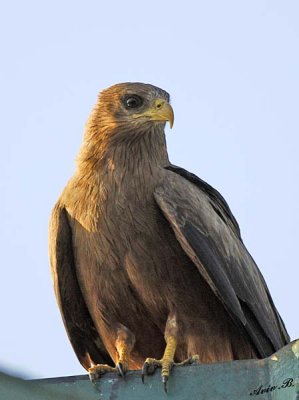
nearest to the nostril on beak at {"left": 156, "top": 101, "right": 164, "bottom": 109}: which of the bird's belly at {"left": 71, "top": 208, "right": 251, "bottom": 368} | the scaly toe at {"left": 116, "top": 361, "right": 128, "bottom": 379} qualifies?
the bird's belly at {"left": 71, "top": 208, "right": 251, "bottom": 368}

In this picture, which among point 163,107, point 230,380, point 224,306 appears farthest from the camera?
point 163,107

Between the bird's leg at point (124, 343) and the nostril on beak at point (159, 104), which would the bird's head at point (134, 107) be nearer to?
the nostril on beak at point (159, 104)

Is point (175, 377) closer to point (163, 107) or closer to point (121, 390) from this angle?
point (121, 390)

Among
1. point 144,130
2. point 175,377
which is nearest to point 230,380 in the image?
point 175,377

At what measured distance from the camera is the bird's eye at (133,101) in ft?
23.2

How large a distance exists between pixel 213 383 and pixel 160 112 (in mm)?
3292

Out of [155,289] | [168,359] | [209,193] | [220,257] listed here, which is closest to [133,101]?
[209,193]

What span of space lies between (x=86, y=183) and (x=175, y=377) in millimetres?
2466

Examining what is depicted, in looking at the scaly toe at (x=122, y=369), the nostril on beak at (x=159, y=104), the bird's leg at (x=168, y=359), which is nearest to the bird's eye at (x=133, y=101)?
the nostril on beak at (x=159, y=104)

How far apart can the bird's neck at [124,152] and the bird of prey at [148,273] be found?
0.01m

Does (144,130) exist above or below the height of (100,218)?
above

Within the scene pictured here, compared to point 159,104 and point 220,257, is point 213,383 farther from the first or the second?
point 159,104

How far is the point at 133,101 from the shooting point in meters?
7.12

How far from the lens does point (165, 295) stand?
6.37 meters
